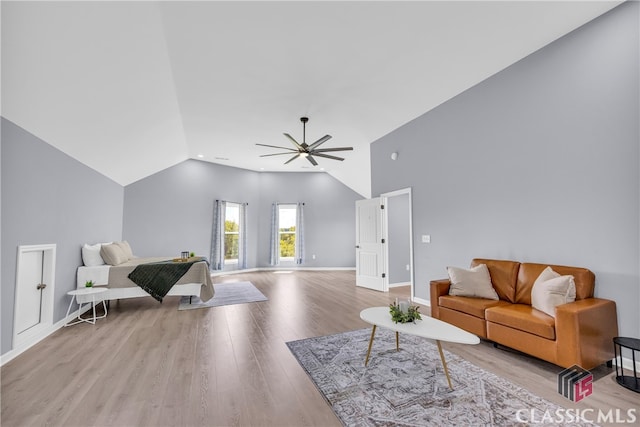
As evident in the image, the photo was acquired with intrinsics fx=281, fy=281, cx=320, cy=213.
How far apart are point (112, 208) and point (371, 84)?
556 cm

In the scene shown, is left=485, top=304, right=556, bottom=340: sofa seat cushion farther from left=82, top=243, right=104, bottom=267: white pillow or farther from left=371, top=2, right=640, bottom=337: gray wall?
left=82, top=243, right=104, bottom=267: white pillow

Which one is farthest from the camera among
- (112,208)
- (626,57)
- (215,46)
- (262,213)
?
(262,213)

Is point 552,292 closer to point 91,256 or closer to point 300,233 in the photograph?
point 91,256

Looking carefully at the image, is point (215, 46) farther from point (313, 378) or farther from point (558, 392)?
point (558, 392)

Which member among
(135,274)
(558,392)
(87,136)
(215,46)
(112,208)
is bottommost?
(558,392)

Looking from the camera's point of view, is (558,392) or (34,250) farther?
(34,250)

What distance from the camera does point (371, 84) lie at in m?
3.79

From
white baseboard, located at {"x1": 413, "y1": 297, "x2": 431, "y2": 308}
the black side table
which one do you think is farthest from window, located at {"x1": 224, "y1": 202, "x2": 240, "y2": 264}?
the black side table

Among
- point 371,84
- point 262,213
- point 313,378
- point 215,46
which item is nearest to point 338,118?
point 371,84

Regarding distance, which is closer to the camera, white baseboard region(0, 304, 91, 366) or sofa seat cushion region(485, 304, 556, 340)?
sofa seat cushion region(485, 304, 556, 340)

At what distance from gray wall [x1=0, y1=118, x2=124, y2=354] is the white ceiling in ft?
0.66

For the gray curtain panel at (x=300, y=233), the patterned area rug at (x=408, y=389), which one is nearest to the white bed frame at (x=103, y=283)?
the patterned area rug at (x=408, y=389)

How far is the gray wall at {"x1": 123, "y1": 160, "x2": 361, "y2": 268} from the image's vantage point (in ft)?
22.5

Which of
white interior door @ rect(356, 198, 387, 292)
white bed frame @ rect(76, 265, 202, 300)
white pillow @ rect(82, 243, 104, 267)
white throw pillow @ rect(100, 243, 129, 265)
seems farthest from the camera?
white interior door @ rect(356, 198, 387, 292)
